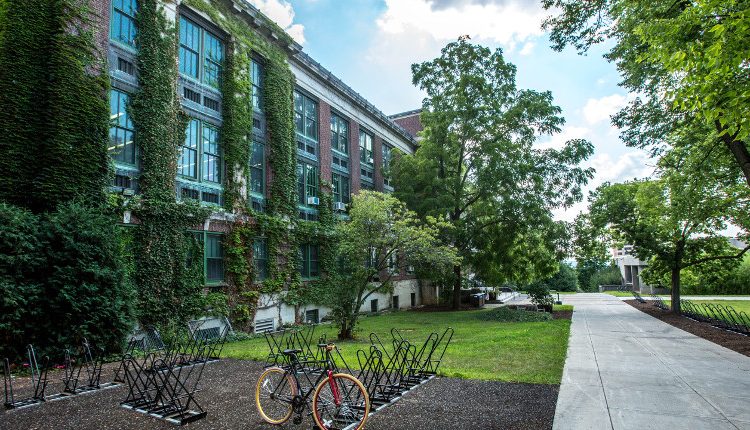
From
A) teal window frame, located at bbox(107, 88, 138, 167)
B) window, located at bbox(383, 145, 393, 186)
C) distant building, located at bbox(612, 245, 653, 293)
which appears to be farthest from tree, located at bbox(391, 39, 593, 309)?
distant building, located at bbox(612, 245, 653, 293)

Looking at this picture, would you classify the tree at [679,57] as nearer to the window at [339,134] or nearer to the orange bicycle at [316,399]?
the orange bicycle at [316,399]

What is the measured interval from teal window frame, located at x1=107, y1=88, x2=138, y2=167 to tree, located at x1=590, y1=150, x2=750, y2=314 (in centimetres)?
1774

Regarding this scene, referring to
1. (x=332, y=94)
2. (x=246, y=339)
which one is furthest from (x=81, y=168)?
(x=332, y=94)

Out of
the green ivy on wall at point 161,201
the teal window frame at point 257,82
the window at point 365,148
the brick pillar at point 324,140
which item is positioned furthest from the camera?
the window at point 365,148

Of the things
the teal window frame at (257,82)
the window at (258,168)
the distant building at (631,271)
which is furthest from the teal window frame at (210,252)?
the distant building at (631,271)

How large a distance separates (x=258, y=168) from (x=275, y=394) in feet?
50.0

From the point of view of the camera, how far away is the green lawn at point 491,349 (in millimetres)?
9453

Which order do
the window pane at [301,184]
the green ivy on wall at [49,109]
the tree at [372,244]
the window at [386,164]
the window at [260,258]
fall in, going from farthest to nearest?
the window at [386,164], the window pane at [301,184], the window at [260,258], the tree at [372,244], the green ivy on wall at [49,109]

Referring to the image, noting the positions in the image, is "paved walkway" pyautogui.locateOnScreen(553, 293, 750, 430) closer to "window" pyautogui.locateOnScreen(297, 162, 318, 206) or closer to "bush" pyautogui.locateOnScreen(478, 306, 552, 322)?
"bush" pyautogui.locateOnScreen(478, 306, 552, 322)

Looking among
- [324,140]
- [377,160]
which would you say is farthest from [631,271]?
[324,140]

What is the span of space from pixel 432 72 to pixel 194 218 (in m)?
17.8

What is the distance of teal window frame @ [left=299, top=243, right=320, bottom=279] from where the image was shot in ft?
73.0

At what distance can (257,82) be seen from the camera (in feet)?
68.2

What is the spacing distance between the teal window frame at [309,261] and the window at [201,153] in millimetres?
6180
